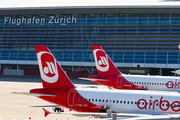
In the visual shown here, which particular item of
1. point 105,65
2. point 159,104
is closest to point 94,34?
point 105,65

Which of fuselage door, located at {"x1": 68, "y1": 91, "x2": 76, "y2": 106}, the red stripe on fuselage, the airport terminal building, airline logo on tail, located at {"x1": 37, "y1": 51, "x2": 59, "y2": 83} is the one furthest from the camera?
the airport terminal building

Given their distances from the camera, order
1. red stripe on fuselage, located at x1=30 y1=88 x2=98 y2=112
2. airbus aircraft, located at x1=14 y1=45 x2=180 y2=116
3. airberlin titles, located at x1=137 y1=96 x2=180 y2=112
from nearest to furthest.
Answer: airberlin titles, located at x1=137 y1=96 x2=180 y2=112, airbus aircraft, located at x1=14 y1=45 x2=180 y2=116, red stripe on fuselage, located at x1=30 y1=88 x2=98 y2=112

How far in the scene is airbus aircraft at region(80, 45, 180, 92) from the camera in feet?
112

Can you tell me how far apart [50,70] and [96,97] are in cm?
470

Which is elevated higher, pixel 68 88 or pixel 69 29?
pixel 69 29

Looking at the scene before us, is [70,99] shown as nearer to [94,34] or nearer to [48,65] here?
[48,65]

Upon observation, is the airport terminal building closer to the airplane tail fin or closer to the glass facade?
the glass facade

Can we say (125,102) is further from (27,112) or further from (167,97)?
(27,112)

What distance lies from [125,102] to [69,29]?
217 ft

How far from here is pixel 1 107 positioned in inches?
1188

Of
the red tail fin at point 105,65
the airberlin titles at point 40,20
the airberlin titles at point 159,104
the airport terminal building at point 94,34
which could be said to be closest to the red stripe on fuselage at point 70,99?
the airberlin titles at point 159,104

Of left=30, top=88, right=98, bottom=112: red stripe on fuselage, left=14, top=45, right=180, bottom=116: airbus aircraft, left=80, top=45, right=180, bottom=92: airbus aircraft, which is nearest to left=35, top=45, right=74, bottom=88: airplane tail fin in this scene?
left=14, top=45, right=180, bottom=116: airbus aircraft

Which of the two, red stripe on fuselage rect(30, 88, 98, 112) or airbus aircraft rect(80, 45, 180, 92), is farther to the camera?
airbus aircraft rect(80, 45, 180, 92)

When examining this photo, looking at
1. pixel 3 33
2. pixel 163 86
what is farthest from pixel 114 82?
pixel 3 33
